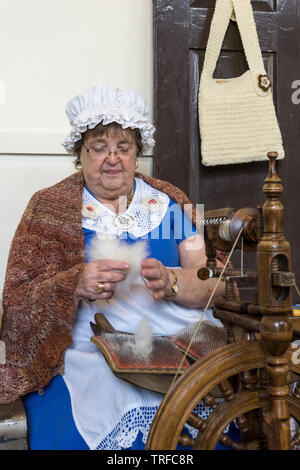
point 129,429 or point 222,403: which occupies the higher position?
point 222,403

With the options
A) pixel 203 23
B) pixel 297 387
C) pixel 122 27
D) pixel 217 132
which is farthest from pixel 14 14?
pixel 297 387

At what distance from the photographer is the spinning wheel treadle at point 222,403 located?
104 centimetres

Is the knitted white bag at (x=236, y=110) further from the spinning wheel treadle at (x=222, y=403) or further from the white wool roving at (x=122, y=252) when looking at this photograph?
the spinning wheel treadle at (x=222, y=403)

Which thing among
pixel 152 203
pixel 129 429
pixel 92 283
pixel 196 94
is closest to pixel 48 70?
pixel 196 94

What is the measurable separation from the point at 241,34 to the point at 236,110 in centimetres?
33

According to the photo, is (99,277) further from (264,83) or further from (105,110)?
(264,83)

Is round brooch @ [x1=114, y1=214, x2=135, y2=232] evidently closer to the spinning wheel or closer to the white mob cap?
the white mob cap

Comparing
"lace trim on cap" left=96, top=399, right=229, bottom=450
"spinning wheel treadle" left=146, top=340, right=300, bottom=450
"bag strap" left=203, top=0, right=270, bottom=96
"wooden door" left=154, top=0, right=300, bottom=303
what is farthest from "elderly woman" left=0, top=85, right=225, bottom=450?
"bag strap" left=203, top=0, right=270, bottom=96

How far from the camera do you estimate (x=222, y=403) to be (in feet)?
3.65

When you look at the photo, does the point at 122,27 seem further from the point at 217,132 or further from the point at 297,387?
the point at 297,387

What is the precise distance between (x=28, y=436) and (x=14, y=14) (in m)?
1.67

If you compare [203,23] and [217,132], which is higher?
[203,23]
